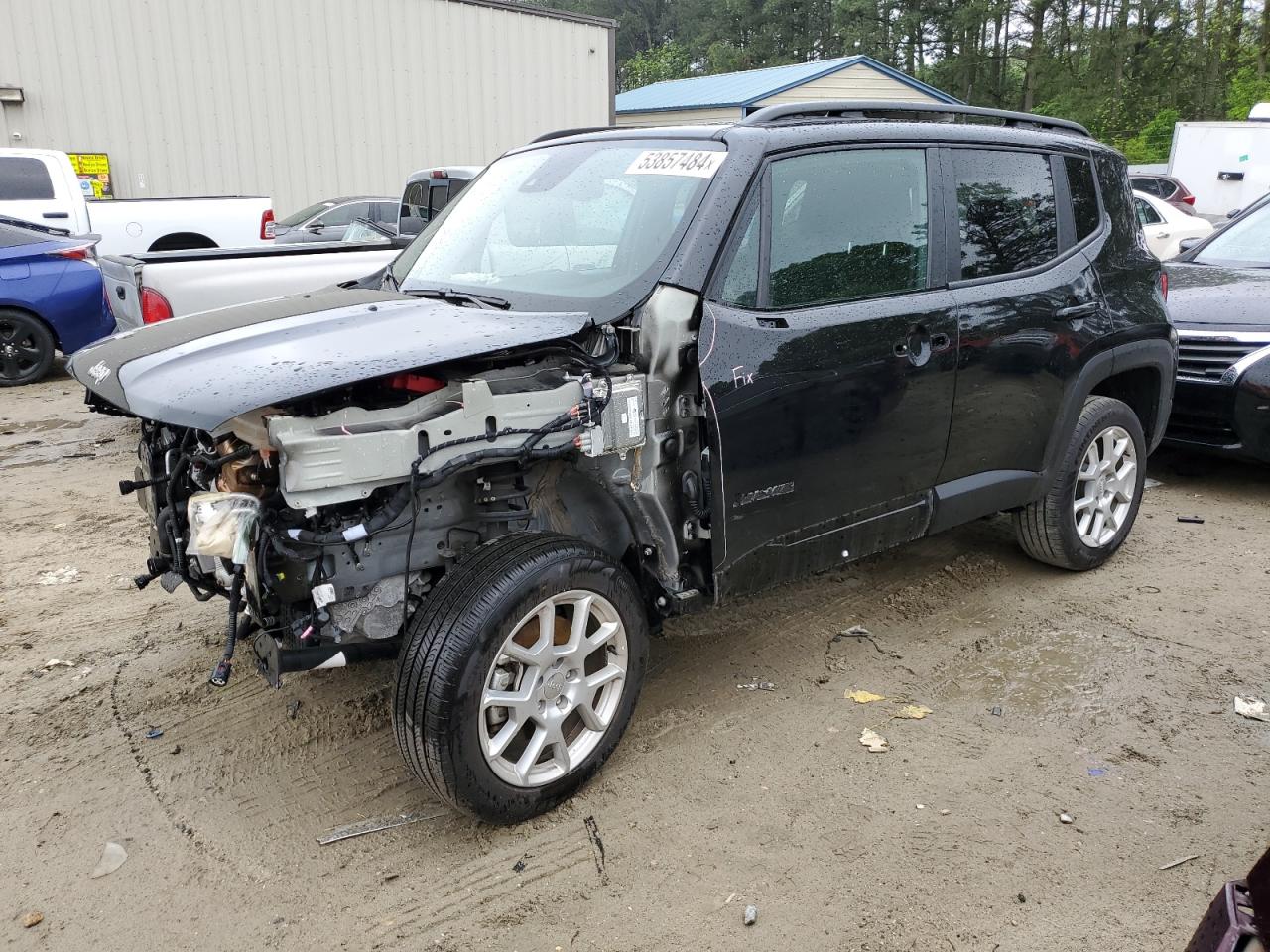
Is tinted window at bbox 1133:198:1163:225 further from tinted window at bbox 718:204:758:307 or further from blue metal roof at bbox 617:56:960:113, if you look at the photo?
tinted window at bbox 718:204:758:307

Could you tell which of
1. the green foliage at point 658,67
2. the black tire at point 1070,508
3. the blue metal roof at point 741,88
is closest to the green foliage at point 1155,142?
the blue metal roof at point 741,88

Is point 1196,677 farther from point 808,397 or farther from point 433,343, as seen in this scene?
point 433,343

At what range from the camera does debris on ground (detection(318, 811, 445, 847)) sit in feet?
9.80

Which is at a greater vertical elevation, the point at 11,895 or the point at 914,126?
the point at 914,126

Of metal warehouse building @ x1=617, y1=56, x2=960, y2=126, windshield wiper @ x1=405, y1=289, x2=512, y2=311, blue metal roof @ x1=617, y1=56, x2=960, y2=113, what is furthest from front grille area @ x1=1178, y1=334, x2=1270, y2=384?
metal warehouse building @ x1=617, y1=56, x2=960, y2=126

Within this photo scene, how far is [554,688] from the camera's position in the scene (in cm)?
302

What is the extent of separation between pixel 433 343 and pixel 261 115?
629 inches

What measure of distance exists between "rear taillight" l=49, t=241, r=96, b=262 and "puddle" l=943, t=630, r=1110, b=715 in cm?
863

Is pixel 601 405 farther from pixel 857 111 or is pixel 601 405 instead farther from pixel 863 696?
pixel 857 111

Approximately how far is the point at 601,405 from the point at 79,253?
815 centimetres

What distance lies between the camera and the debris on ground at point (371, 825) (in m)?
2.99

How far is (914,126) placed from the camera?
3838mm

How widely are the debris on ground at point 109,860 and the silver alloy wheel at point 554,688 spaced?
1100mm

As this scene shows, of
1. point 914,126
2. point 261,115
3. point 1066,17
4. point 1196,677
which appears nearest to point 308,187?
point 261,115
